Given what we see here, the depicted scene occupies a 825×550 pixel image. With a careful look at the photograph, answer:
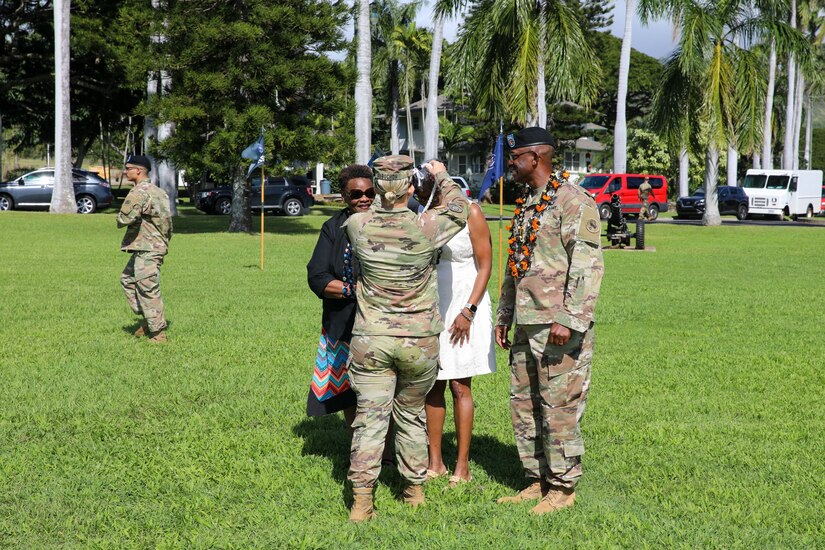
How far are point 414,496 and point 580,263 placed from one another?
1.53 metres

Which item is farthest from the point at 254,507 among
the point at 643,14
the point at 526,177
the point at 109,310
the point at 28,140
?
the point at 28,140

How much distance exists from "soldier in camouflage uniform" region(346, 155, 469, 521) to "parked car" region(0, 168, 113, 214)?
30902mm

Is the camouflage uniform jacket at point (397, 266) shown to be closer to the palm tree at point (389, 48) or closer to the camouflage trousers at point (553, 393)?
the camouflage trousers at point (553, 393)

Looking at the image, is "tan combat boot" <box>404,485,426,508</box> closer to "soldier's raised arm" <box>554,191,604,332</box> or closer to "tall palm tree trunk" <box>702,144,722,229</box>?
"soldier's raised arm" <box>554,191,604,332</box>

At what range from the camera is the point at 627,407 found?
A: 6.88 m

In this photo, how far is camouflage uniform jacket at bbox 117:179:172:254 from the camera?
8.98 metres

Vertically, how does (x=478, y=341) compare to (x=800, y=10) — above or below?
below

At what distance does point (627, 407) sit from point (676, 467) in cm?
144

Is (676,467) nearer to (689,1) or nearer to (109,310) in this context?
(109,310)

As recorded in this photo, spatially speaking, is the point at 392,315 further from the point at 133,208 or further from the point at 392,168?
the point at 133,208

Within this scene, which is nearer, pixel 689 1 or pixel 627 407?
pixel 627 407

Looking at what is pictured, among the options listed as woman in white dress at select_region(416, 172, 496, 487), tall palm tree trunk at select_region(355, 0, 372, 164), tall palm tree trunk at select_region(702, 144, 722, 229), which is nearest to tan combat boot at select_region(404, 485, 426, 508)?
woman in white dress at select_region(416, 172, 496, 487)

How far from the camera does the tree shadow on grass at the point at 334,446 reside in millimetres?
5289

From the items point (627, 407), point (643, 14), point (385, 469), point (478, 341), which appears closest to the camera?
point (478, 341)
